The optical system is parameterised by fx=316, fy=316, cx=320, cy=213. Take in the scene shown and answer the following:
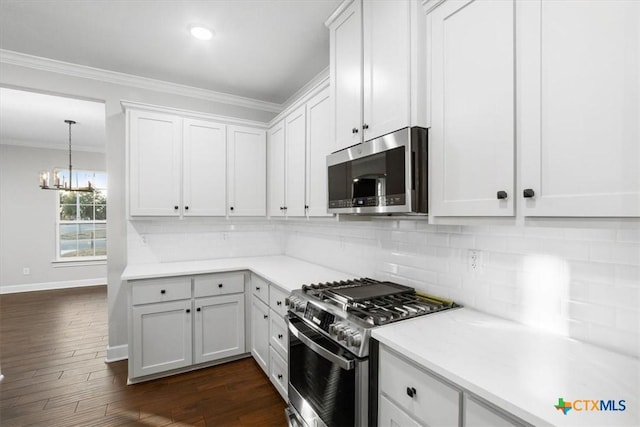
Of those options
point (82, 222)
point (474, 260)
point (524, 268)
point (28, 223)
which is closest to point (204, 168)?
point (474, 260)

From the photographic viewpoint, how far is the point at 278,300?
2400 mm

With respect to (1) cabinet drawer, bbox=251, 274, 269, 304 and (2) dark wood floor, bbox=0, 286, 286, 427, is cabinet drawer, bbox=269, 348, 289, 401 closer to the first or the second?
(2) dark wood floor, bbox=0, 286, 286, 427

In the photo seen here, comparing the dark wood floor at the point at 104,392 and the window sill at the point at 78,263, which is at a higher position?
the window sill at the point at 78,263

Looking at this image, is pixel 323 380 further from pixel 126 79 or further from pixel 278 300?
pixel 126 79

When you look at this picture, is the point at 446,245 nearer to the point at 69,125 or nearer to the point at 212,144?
the point at 212,144

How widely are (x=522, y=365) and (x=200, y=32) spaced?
2.77 meters

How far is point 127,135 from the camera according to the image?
291 centimetres

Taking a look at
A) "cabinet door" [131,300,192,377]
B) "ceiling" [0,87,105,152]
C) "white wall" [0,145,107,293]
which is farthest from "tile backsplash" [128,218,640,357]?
"white wall" [0,145,107,293]

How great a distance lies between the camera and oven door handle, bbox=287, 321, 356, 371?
4.68 feet

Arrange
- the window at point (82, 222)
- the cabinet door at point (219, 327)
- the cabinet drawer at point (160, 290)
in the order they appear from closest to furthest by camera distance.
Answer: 1. the cabinet drawer at point (160, 290)
2. the cabinet door at point (219, 327)
3. the window at point (82, 222)

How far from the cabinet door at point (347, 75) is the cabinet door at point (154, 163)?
1.79 metres

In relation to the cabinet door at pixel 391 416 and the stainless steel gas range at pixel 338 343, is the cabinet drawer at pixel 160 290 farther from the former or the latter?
the cabinet door at pixel 391 416

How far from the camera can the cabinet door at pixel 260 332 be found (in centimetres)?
265

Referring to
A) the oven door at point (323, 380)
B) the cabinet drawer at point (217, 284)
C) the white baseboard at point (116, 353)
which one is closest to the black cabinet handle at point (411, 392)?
the oven door at point (323, 380)
